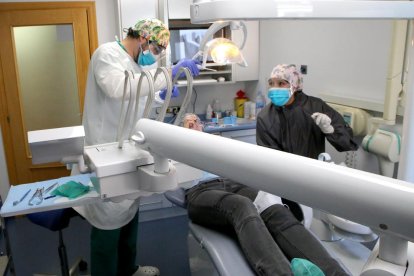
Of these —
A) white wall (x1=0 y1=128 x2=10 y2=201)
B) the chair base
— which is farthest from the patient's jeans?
white wall (x1=0 y1=128 x2=10 y2=201)

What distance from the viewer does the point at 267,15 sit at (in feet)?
2.61

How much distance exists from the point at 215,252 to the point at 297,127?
1176mm

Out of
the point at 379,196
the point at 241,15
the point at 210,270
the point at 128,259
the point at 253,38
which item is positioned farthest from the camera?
the point at 253,38

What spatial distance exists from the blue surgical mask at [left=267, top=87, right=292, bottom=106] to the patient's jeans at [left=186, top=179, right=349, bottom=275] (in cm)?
66

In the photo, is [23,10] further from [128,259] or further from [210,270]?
[210,270]

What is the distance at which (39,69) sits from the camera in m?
3.48

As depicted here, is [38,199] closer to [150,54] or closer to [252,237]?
[252,237]

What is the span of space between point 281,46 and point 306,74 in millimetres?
470

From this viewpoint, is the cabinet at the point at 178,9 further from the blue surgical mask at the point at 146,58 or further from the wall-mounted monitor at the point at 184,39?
the blue surgical mask at the point at 146,58

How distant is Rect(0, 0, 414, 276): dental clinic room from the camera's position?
1.51ft

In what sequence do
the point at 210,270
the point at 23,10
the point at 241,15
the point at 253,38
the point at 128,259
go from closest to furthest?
the point at 241,15, the point at 210,270, the point at 128,259, the point at 23,10, the point at 253,38

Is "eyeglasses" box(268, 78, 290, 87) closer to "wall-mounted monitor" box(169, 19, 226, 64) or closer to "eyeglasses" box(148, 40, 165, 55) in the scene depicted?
"eyeglasses" box(148, 40, 165, 55)

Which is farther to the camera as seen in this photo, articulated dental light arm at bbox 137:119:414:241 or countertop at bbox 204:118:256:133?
countertop at bbox 204:118:256:133

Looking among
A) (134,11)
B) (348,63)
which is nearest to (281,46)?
(348,63)
